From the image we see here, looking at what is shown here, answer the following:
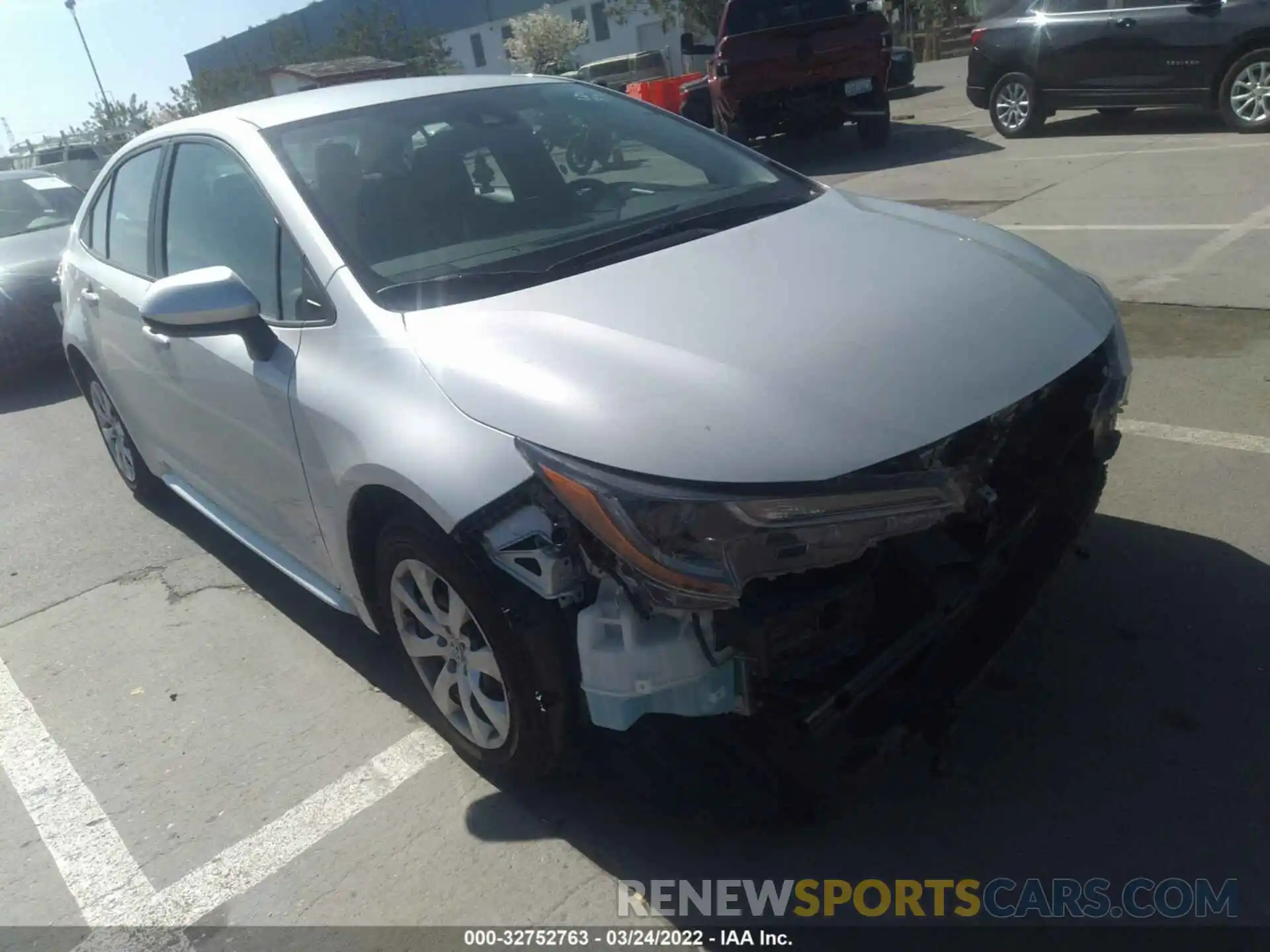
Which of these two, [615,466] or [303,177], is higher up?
[303,177]

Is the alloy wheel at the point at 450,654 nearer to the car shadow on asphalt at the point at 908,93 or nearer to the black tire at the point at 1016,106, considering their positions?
the black tire at the point at 1016,106

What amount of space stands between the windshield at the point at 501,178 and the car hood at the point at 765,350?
1.10ft

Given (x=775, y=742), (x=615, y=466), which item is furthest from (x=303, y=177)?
(x=775, y=742)

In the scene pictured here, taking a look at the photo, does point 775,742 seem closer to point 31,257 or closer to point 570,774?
point 570,774

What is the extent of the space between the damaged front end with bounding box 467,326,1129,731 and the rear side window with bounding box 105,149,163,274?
2507 mm

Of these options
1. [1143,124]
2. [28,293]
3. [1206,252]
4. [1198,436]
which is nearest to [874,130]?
[1143,124]

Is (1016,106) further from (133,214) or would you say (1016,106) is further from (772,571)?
(772,571)

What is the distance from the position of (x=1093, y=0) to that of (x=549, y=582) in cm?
1112

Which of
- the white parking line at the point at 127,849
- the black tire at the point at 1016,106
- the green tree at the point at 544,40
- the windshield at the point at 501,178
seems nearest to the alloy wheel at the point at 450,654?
the white parking line at the point at 127,849

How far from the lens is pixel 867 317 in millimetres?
2547

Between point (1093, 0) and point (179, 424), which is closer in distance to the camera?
point (179, 424)

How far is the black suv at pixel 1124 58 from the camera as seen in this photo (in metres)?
10.1

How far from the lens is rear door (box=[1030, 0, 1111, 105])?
36.0 feet

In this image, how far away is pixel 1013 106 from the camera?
12352 mm
